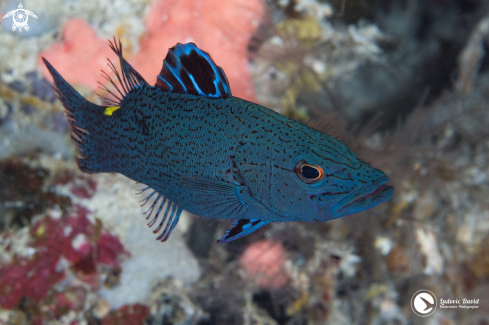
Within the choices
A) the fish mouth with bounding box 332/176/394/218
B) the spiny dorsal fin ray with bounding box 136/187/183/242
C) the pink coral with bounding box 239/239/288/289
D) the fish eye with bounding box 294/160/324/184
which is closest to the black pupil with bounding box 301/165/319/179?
the fish eye with bounding box 294/160/324/184

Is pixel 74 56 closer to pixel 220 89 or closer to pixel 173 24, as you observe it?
pixel 173 24

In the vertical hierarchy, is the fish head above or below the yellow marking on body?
below

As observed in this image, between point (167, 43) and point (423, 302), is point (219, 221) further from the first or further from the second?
point (423, 302)

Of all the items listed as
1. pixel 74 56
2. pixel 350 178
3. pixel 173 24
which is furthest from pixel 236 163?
pixel 74 56

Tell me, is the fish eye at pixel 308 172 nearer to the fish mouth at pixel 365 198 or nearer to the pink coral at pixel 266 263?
the fish mouth at pixel 365 198

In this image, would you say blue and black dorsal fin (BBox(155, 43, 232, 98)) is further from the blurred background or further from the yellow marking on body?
the blurred background

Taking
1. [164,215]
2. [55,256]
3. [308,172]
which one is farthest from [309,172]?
[55,256]
